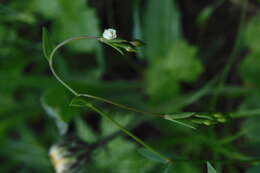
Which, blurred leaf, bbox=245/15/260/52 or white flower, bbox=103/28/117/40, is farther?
blurred leaf, bbox=245/15/260/52

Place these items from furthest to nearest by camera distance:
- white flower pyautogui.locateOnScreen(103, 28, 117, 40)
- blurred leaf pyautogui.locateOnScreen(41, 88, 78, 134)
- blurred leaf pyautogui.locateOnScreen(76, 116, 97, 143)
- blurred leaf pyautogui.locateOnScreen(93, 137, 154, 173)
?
blurred leaf pyautogui.locateOnScreen(76, 116, 97, 143)
blurred leaf pyautogui.locateOnScreen(93, 137, 154, 173)
blurred leaf pyautogui.locateOnScreen(41, 88, 78, 134)
white flower pyautogui.locateOnScreen(103, 28, 117, 40)

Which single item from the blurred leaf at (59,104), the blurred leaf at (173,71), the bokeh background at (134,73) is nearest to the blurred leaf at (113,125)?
the bokeh background at (134,73)

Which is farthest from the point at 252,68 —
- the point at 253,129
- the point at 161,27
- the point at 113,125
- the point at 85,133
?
the point at 85,133

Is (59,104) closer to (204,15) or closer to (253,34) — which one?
(204,15)

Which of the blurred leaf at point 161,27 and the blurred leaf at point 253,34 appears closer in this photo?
the blurred leaf at point 253,34

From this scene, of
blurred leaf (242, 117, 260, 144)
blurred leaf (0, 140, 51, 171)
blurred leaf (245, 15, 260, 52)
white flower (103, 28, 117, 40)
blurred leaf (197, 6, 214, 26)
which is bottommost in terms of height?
blurred leaf (0, 140, 51, 171)

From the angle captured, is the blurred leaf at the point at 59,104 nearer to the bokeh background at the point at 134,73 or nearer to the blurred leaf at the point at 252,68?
the bokeh background at the point at 134,73

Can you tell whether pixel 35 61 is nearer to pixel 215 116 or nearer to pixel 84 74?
pixel 84 74

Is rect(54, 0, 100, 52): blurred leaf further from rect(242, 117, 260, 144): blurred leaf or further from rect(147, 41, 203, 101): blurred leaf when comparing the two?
rect(242, 117, 260, 144): blurred leaf

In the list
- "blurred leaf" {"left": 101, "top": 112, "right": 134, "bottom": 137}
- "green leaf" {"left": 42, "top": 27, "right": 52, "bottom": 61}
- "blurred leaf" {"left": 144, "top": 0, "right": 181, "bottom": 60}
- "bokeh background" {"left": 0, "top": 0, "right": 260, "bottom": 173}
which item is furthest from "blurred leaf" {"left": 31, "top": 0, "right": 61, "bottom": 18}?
"green leaf" {"left": 42, "top": 27, "right": 52, "bottom": 61}
